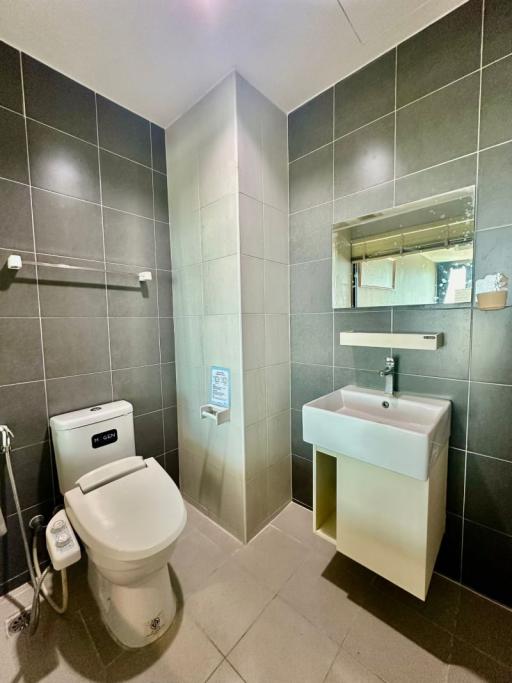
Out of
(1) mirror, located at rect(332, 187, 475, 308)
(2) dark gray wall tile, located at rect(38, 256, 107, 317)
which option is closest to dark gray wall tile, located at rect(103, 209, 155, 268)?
(2) dark gray wall tile, located at rect(38, 256, 107, 317)

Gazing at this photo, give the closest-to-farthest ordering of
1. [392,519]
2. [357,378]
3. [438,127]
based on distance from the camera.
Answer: [392,519], [438,127], [357,378]

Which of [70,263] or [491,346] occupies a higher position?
[70,263]

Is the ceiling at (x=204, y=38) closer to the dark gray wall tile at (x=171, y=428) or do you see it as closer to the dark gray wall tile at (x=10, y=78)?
the dark gray wall tile at (x=10, y=78)

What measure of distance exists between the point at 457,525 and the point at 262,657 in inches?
38.7

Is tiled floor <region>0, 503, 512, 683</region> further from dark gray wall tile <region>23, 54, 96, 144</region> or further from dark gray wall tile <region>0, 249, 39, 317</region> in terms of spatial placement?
dark gray wall tile <region>23, 54, 96, 144</region>

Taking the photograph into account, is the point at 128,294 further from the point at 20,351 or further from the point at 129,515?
the point at 129,515

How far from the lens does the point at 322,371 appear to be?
1680mm

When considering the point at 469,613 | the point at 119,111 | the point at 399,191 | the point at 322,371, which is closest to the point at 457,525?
the point at 469,613

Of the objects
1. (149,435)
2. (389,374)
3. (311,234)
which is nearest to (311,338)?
(389,374)

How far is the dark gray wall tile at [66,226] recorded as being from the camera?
1351mm

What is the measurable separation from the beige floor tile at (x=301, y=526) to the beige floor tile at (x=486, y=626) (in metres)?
0.57

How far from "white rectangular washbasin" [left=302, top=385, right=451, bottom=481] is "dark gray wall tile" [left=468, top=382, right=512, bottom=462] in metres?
0.10

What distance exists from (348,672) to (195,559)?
80 cm

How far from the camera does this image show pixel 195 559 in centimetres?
147
